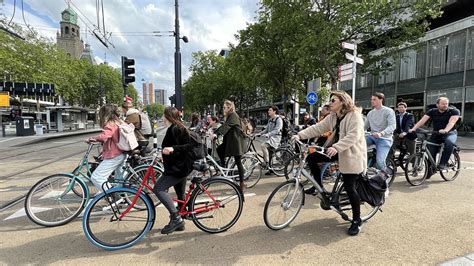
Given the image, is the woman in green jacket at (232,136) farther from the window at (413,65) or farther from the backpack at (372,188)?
the window at (413,65)

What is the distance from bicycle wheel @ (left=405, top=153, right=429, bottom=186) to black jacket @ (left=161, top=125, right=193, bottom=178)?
470cm

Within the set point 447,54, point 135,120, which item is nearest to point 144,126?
point 135,120

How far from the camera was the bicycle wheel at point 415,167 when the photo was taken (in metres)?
5.78

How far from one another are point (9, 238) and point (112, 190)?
1574 millimetres

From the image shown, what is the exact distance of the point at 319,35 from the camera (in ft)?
45.8

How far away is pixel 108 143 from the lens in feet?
13.1

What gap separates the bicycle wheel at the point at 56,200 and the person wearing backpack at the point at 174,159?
138 centimetres

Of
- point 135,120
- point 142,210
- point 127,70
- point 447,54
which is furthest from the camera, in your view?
Answer: point 447,54

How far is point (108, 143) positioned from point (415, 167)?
5.77 m

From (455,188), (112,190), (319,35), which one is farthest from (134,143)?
(319,35)

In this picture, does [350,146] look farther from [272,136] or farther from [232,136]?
[272,136]

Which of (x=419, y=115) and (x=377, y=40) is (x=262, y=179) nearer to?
(x=377, y=40)

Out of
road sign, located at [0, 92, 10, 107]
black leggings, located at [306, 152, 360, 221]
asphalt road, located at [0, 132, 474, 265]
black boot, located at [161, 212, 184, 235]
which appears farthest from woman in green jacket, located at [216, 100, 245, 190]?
road sign, located at [0, 92, 10, 107]

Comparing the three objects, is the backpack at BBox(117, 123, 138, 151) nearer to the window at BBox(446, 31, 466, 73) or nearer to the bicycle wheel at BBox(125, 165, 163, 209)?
the bicycle wheel at BBox(125, 165, 163, 209)
